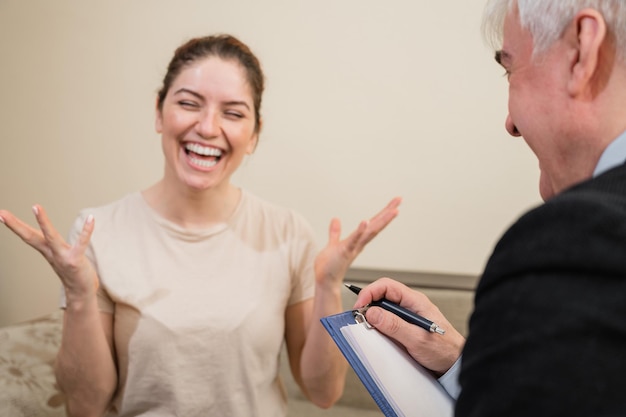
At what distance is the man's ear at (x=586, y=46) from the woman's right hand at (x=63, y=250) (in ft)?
2.91

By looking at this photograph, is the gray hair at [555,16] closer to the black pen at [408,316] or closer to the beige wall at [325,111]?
the black pen at [408,316]

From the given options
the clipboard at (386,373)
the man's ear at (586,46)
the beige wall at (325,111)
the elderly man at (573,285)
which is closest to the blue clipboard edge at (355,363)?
the clipboard at (386,373)

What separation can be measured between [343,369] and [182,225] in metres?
0.52

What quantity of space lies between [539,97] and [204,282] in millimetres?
955

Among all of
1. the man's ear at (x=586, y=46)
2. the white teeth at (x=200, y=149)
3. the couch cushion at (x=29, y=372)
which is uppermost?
the man's ear at (x=586, y=46)

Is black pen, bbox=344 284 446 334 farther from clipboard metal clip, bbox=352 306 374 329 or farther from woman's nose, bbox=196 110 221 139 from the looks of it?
woman's nose, bbox=196 110 221 139

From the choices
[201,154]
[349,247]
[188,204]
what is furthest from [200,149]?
[349,247]

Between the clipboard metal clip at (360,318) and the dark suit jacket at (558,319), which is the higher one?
the dark suit jacket at (558,319)

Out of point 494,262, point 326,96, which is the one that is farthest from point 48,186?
point 494,262

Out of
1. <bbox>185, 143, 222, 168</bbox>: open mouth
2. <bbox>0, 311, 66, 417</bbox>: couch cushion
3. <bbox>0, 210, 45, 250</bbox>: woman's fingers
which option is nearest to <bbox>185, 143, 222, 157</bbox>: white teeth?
<bbox>185, 143, 222, 168</bbox>: open mouth

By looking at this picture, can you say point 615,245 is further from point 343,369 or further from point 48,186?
point 48,186

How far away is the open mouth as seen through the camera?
4.58 feet

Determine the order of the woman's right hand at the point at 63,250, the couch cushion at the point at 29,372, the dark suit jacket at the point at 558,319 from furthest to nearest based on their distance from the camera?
the couch cushion at the point at 29,372
the woman's right hand at the point at 63,250
the dark suit jacket at the point at 558,319

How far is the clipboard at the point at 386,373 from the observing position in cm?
74
